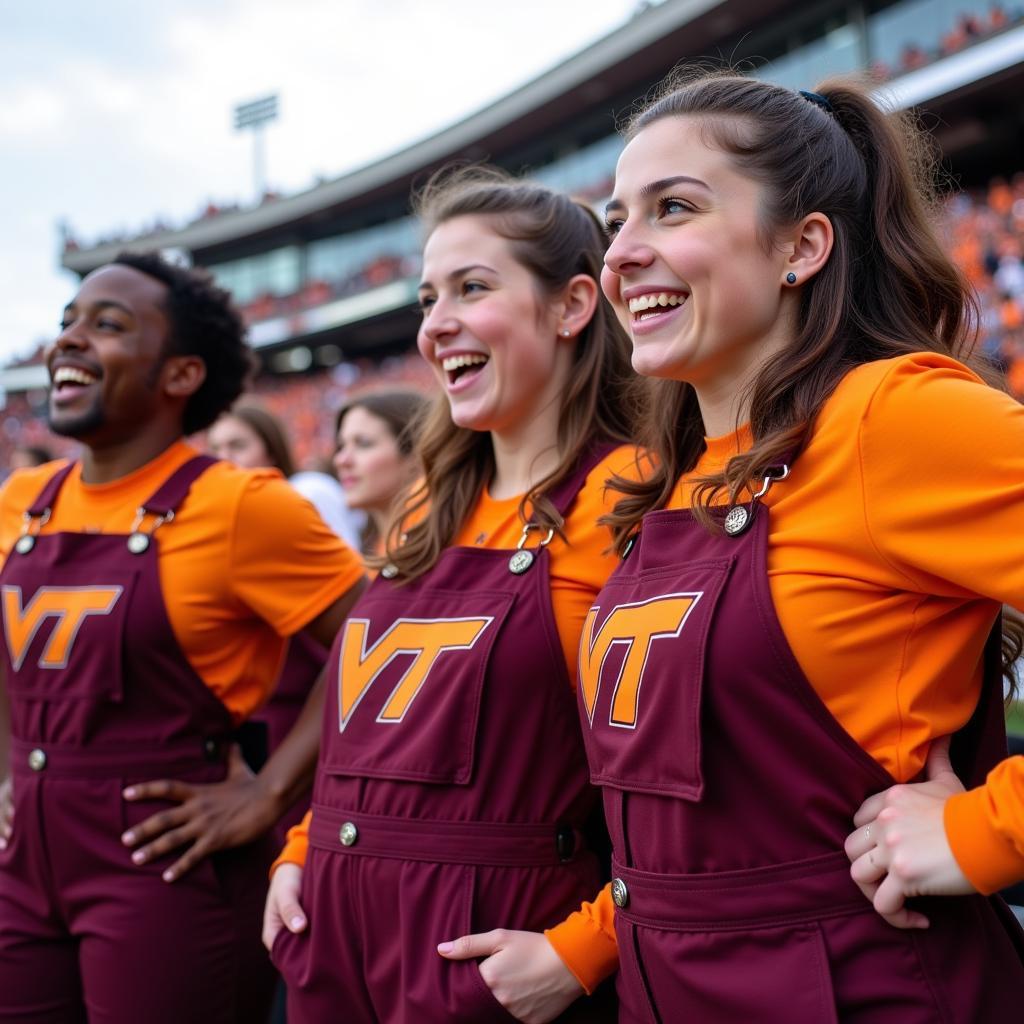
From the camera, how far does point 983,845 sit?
1308 millimetres

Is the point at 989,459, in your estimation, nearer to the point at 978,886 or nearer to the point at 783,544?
the point at 783,544

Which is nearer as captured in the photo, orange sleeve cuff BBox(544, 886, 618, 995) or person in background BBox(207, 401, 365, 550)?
orange sleeve cuff BBox(544, 886, 618, 995)

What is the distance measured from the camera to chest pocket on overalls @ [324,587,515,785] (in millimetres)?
1875

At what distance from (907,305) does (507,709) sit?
917 mm

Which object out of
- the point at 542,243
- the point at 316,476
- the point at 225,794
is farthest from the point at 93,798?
the point at 316,476

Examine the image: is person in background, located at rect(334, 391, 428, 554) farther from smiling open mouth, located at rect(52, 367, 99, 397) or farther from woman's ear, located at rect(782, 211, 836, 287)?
woman's ear, located at rect(782, 211, 836, 287)

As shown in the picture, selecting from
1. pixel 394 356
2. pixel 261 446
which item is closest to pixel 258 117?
pixel 394 356

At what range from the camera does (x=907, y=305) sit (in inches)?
66.1

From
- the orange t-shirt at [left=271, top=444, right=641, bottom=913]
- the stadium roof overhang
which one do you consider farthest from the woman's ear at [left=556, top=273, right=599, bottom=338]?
the stadium roof overhang

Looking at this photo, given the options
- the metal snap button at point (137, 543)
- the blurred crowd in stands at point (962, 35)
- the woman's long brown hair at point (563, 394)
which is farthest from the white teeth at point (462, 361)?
the blurred crowd in stands at point (962, 35)

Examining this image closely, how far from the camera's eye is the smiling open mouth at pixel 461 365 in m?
2.23

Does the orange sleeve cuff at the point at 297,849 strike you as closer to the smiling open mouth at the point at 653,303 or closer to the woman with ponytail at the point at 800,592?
the woman with ponytail at the point at 800,592

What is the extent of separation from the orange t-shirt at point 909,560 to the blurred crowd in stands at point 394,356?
436 mm

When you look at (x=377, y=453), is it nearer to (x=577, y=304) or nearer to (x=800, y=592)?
(x=577, y=304)
